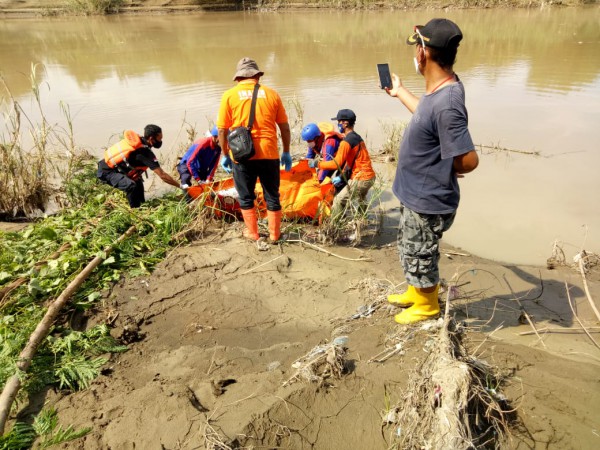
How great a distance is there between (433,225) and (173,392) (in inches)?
68.0

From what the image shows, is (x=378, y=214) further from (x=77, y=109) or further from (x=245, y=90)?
(x=77, y=109)

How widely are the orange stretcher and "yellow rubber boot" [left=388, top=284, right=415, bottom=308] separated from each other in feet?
5.05

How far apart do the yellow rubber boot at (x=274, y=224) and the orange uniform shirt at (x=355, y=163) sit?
92cm

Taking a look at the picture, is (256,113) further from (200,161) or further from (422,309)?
(422,309)

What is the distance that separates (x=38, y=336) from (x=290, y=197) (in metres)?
2.54

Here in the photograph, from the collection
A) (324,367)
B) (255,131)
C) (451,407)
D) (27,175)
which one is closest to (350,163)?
(255,131)

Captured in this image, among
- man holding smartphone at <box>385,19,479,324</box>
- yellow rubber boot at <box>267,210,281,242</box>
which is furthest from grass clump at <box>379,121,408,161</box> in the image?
man holding smartphone at <box>385,19,479,324</box>

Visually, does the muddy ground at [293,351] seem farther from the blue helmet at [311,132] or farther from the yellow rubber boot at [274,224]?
the blue helmet at [311,132]

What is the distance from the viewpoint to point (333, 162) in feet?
14.1

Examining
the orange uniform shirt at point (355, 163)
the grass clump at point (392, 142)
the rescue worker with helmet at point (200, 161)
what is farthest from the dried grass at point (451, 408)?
the grass clump at point (392, 142)

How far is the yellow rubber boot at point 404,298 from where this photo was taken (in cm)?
268

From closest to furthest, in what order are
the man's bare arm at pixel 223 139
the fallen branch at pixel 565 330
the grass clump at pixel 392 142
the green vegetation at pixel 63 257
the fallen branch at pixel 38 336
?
the fallen branch at pixel 38 336 < the green vegetation at pixel 63 257 < the fallen branch at pixel 565 330 < the man's bare arm at pixel 223 139 < the grass clump at pixel 392 142

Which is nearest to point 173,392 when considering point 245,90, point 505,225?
point 245,90

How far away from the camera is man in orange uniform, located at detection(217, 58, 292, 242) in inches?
133
